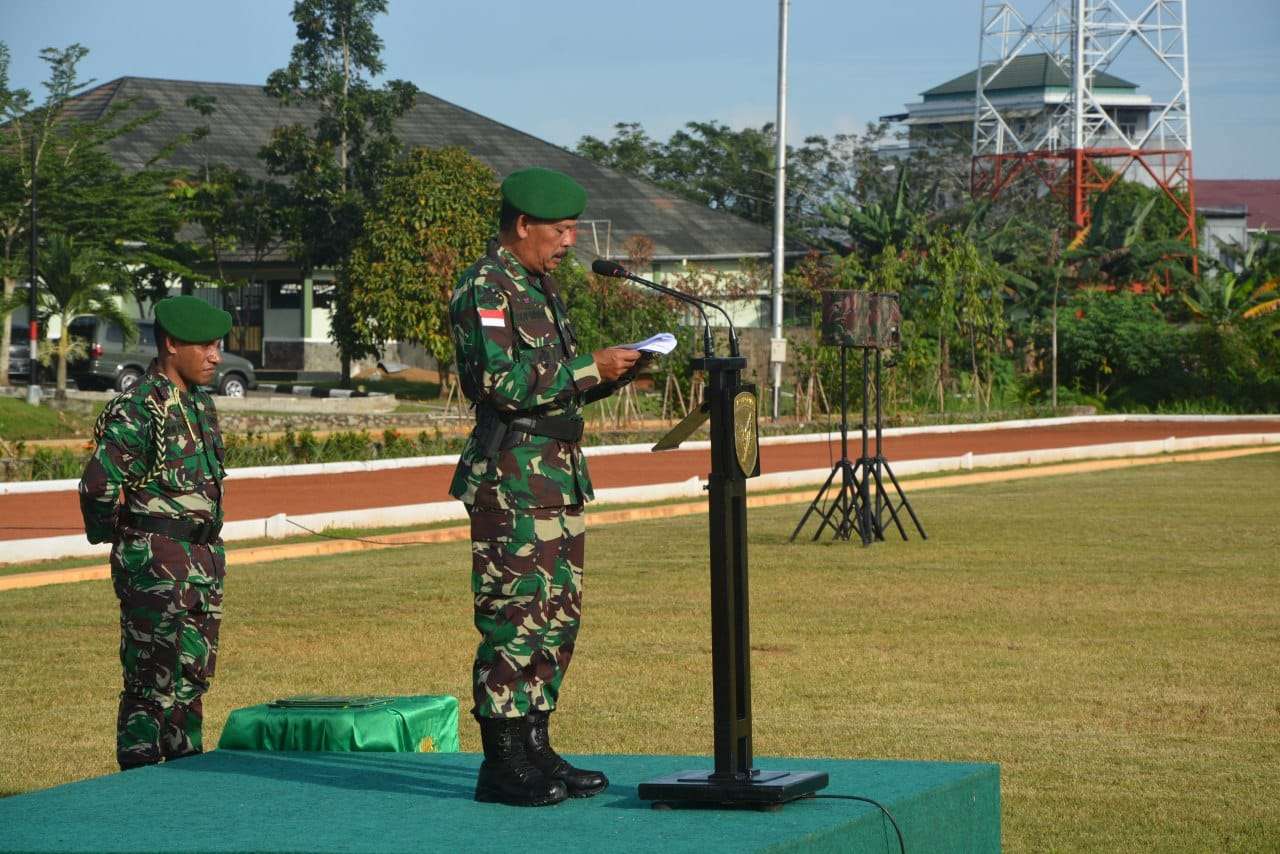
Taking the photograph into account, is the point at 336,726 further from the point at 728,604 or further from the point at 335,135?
the point at 335,135

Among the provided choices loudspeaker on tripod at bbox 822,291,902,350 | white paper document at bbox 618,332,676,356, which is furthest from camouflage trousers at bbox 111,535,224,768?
loudspeaker on tripod at bbox 822,291,902,350

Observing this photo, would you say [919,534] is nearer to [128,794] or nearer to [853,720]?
[853,720]

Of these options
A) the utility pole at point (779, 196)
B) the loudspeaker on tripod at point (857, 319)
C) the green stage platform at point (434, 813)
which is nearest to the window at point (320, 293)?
the utility pole at point (779, 196)

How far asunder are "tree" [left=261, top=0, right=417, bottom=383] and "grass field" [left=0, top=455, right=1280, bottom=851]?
89.4 feet

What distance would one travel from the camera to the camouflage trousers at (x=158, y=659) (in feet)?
20.7

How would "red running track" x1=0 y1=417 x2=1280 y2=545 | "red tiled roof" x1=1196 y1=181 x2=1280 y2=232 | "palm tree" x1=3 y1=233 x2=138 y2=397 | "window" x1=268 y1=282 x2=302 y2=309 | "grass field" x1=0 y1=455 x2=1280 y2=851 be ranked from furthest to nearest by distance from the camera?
"red tiled roof" x1=1196 y1=181 x2=1280 y2=232
"window" x1=268 y1=282 x2=302 y2=309
"palm tree" x1=3 y1=233 x2=138 y2=397
"red running track" x1=0 y1=417 x2=1280 y2=545
"grass field" x1=0 y1=455 x2=1280 y2=851

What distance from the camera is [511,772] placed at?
521 cm

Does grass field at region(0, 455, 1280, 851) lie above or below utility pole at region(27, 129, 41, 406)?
below

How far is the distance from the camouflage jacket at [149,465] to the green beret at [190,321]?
18cm

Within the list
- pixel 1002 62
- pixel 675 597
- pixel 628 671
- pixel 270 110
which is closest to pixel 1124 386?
Answer: pixel 1002 62

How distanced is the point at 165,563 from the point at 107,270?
3272 cm

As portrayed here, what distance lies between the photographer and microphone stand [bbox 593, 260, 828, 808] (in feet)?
16.9

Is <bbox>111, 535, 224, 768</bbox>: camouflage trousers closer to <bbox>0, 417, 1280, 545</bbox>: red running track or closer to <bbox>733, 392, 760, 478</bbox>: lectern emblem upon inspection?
<bbox>733, 392, 760, 478</bbox>: lectern emblem

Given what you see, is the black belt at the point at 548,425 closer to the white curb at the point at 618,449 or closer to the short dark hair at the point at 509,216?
the short dark hair at the point at 509,216
